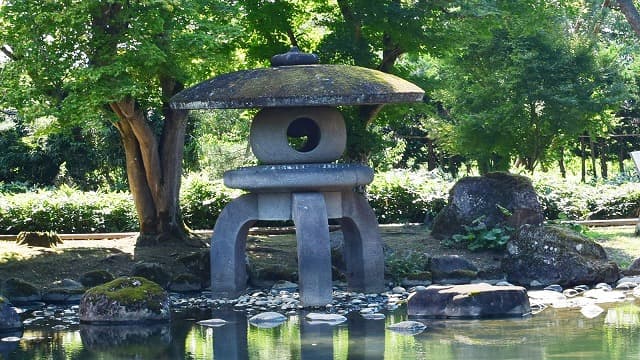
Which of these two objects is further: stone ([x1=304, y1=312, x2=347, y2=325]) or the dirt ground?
the dirt ground

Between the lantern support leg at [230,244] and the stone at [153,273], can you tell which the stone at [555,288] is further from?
the stone at [153,273]

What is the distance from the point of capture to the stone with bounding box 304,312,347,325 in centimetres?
1509

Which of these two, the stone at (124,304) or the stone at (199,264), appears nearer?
the stone at (124,304)

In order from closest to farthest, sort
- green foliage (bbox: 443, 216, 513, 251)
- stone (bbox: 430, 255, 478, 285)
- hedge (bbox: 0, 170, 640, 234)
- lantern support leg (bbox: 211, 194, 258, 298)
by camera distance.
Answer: lantern support leg (bbox: 211, 194, 258, 298)
stone (bbox: 430, 255, 478, 285)
green foliage (bbox: 443, 216, 513, 251)
hedge (bbox: 0, 170, 640, 234)

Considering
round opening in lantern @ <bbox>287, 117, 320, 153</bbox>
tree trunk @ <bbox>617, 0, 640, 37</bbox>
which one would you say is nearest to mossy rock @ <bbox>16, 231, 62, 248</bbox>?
round opening in lantern @ <bbox>287, 117, 320, 153</bbox>

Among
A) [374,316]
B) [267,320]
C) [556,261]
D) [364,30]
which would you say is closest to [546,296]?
[556,261]

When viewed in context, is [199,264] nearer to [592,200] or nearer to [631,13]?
[631,13]

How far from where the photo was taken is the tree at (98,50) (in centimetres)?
1820

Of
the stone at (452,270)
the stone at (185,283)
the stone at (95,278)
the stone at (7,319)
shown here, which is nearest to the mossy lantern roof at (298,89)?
the stone at (185,283)

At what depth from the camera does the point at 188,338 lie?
14.1 m

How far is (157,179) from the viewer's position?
71.5ft

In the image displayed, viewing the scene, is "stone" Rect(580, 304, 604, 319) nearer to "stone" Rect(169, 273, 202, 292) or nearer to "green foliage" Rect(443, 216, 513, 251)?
"green foliage" Rect(443, 216, 513, 251)

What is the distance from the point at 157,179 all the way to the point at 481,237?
6.42 m

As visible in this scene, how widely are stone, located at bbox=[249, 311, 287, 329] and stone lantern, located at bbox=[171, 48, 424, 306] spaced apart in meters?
1.21
